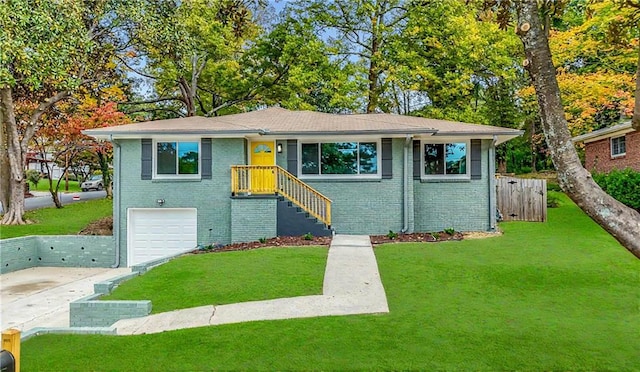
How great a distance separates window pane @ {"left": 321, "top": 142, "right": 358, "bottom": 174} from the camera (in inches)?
541

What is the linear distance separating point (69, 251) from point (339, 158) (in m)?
9.18

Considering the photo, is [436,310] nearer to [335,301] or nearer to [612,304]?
[335,301]

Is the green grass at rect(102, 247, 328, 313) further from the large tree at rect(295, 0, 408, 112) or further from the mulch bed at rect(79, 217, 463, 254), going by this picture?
the large tree at rect(295, 0, 408, 112)

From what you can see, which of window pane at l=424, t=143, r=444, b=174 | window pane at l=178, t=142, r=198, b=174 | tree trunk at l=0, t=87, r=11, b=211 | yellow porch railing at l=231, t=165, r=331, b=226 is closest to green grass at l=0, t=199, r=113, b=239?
tree trunk at l=0, t=87, r=11, b=211

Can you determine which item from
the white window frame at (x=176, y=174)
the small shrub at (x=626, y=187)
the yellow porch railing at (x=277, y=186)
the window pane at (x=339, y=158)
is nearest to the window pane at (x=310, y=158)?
the window pane at (x=339, y=158)

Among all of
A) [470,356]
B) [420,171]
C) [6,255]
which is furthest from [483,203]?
[6,255]

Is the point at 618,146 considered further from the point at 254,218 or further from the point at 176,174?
the point at 176,174

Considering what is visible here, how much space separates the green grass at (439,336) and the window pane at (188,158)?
755cm

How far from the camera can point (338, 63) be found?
71.9 feet

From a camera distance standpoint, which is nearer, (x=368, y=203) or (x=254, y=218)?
(x=254, y=218)

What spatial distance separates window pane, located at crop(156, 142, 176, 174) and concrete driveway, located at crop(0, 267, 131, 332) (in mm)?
3311

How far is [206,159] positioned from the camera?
515 inches

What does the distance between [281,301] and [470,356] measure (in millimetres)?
3330

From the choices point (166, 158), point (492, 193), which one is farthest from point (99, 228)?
point (492, 193)
